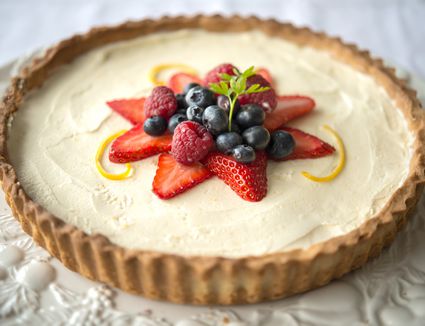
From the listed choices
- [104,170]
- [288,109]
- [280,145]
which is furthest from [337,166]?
[104,170]

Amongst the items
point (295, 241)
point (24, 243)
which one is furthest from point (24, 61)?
point (295, 241)

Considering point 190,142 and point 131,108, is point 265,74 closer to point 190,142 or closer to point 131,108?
point 131,108

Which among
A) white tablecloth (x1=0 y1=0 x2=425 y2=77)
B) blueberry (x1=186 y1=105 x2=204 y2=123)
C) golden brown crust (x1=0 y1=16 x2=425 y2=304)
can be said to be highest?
white tablecloth (x1=0 y1=0 x2=425 y2=77)

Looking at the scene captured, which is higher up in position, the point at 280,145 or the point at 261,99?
the point at 261,99

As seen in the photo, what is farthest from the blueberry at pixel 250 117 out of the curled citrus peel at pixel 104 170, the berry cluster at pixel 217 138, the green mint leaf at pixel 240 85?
the curled citrus peel at pixel 104 170

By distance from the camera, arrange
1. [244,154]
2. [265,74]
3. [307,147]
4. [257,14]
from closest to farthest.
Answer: [244,154] → [307,147] → [265,74] → [257,14]

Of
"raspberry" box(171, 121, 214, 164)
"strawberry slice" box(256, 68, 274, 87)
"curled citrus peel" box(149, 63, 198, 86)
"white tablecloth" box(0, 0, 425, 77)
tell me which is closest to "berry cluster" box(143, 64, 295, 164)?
"raspberry" box(171, 121, 214, 164)

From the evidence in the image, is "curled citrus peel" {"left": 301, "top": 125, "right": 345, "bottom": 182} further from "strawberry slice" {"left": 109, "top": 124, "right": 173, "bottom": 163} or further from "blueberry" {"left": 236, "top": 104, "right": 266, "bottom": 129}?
"strawberry slice" {"left": 109, "top": 124, "right": 173, "bottom": 163}

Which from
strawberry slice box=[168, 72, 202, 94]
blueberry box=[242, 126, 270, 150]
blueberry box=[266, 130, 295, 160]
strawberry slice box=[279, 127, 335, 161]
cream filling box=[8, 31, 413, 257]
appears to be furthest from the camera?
strawberry slice box=[168, 72, 202, 94]
